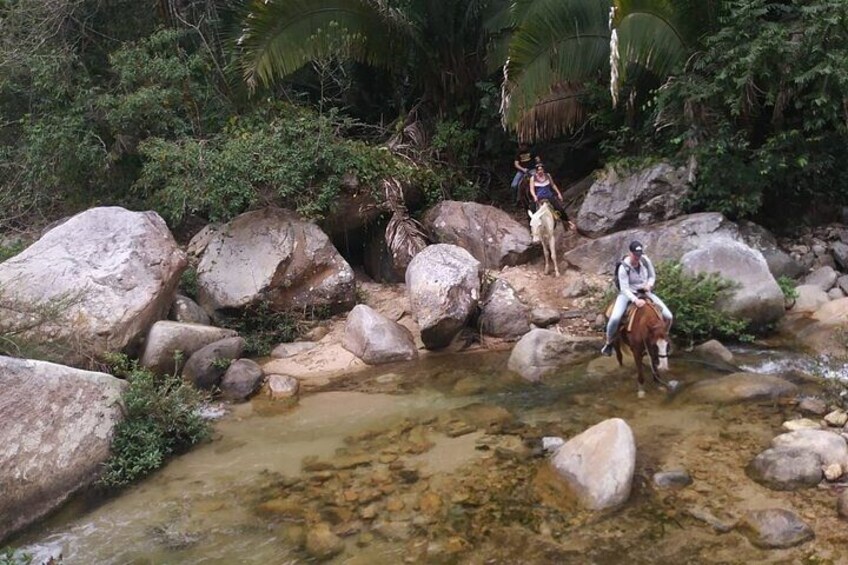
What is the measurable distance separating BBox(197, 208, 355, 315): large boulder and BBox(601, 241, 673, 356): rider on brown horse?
15.0ft

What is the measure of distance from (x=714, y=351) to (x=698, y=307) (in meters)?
0.68

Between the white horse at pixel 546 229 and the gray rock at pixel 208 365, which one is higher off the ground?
the white horse at pixel 546 229

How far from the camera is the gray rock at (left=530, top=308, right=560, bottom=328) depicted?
1064cm

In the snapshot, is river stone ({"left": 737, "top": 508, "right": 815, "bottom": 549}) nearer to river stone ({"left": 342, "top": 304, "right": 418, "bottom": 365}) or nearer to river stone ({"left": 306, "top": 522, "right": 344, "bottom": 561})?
river stone ({"left": 306, "top": 522, "right": 344, "bottom": 561})

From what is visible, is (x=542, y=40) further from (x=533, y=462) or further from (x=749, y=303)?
(x=533, y=462)

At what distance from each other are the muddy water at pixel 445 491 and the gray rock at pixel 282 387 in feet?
1.01

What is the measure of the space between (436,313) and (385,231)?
2961 millimetres

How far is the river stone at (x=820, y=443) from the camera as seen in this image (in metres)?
6.09

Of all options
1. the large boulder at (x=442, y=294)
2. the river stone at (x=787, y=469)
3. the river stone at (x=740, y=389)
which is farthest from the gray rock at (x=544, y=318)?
the river stone at (x=787, y=469)

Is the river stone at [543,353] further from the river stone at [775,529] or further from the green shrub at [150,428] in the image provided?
the green shrub at [150,428]

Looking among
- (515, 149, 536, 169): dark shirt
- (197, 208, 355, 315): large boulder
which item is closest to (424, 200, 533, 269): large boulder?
(515, 149, 536, 169): dark shirt

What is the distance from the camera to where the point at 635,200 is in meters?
12.1

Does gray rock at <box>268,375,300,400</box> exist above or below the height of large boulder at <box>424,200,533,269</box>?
below

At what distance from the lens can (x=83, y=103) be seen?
13.1 meters
